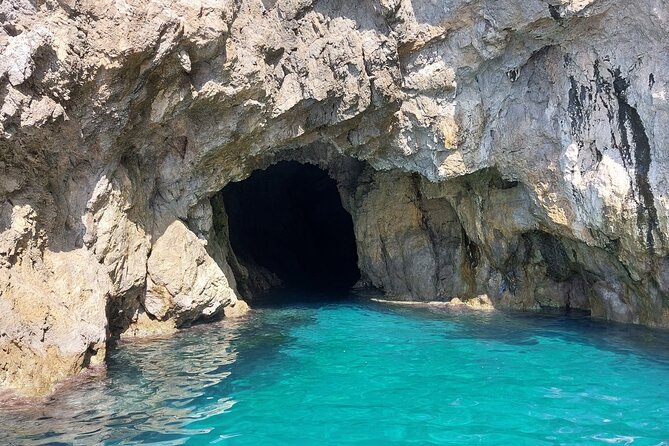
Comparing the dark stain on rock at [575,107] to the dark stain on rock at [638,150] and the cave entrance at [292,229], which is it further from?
the cave entrance at [292,229]

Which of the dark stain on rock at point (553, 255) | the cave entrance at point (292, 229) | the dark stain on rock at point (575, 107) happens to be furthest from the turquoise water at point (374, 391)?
the cave entrance at point (292, 229)

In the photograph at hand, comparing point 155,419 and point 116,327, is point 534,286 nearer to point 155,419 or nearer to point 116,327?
point 116,327

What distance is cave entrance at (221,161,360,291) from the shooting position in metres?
21.0

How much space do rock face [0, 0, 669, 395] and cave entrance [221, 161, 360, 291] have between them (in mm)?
7169

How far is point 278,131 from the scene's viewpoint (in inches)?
479

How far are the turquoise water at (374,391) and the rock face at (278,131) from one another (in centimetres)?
124

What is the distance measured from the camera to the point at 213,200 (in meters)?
16.4

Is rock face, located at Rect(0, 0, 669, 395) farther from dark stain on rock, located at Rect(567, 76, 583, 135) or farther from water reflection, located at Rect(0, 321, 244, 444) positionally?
water reflection, located at Rect(0, 321, 244, 444)

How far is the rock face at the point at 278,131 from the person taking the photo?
28.2ft

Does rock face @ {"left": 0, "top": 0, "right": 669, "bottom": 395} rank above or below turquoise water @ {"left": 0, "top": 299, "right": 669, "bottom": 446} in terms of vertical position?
above

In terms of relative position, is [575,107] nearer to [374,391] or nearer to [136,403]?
[374,391]

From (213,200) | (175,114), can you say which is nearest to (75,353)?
(175,114)

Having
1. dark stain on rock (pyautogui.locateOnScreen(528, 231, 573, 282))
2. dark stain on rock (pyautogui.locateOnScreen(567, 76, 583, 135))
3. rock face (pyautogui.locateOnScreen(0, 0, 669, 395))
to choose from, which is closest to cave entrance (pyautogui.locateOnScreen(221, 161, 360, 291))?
rock face (pyautogui.locateOnScreen(0, 0, 669, 395))

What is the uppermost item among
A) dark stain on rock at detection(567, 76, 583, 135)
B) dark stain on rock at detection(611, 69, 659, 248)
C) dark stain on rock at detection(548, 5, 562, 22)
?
dark stain on rock at detection(548, 5, 562, 22)
